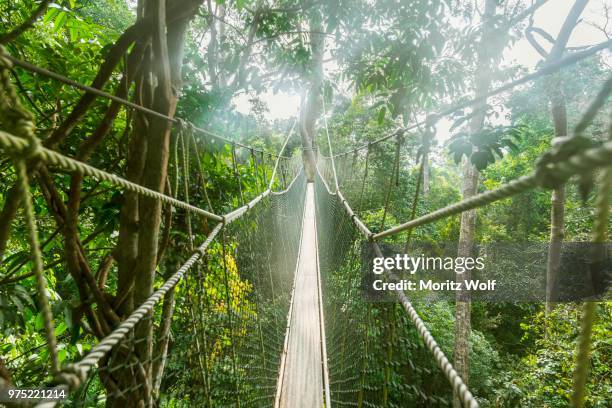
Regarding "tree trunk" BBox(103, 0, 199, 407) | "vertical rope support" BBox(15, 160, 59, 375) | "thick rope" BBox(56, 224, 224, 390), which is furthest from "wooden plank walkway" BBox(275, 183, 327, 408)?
"vertical rope support" BBox(15, 160, 59, 375)

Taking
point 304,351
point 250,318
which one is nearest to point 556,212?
point 304,351

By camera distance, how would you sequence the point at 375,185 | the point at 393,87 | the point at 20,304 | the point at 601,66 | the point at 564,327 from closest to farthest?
1. the point at 20,304
2. the point at 393,87
3. the point at 564,327
4. the point at 601,66
5. the point at 375,185

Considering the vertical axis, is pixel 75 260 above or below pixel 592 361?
above

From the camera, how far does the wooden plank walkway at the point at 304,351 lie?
67.2 inches

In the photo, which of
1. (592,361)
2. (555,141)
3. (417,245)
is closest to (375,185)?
(417,245)

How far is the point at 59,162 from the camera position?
1.23ft

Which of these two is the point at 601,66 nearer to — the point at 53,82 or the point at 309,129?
the point at 53,82

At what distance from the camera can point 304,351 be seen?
2113 millimetres

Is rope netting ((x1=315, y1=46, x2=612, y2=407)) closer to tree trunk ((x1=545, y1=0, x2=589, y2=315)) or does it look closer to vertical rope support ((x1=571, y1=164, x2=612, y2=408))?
vertical rope support ((x1=571, y1=164, x2=612, y2=408))

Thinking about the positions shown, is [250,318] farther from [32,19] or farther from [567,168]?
[567,168]

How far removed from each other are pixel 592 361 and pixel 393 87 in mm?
2557

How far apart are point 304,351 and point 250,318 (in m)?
0.46

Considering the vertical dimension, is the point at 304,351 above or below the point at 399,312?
below

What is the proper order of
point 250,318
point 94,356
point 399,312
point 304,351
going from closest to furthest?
1. point 94,356
2. point 399,312
3. point 250,318
4. point 304,351
